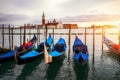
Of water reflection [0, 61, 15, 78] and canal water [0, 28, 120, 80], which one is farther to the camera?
water reflection [0, 61, 15, 78]

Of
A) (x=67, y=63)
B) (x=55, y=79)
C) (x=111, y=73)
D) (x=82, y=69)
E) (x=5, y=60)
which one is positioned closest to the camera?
(x=55, y=79)

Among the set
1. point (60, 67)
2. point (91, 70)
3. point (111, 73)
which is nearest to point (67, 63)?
point (60, 67)

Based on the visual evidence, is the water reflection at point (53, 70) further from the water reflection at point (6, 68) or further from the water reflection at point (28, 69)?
the water reflection at point (6, 68)

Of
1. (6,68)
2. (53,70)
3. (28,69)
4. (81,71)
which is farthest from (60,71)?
(6,68)

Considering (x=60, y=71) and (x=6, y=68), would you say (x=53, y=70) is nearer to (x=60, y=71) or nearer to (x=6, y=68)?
(x=60, y=71)

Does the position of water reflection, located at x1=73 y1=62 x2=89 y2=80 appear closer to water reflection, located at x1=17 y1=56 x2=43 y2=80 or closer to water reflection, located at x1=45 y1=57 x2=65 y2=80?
water reflection, located at x1=45 y1=57 x2=65 y2=80

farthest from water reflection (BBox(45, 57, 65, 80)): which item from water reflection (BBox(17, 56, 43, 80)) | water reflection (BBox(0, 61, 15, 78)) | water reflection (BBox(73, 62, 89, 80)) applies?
water reflection (BBox(0, 61, 15, 78))

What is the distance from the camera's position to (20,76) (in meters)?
17.2

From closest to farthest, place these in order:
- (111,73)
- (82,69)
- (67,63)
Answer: (111,73) → (82,69) → (67,63)

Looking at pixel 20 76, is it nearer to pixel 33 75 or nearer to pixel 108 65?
pixel 33 75

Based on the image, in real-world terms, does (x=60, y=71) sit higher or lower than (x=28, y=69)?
lower

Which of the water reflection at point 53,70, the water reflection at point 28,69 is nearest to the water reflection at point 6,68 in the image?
the water reflection at point 28,69

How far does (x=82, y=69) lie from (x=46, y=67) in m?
3.73

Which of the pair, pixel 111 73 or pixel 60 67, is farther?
pixel 60 67
